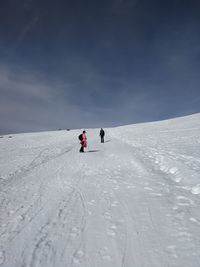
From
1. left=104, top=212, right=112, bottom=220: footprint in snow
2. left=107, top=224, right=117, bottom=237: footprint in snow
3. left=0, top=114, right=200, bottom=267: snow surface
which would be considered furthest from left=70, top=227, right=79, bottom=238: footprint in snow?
left=104, top=212, right=112, bottom=220: footprint in snow

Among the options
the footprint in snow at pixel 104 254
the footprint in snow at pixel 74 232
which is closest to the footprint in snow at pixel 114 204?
the footprint in snow at pixel 74 232

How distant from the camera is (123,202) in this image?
5.42m

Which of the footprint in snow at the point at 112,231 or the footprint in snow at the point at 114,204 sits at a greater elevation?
the footprint in snow at the point at 114,204

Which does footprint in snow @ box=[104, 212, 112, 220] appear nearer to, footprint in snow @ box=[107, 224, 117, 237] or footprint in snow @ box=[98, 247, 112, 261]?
footprint in snow @ box=[107, 224, 117, 237]

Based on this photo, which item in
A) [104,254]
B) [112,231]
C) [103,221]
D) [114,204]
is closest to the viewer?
[104,254]

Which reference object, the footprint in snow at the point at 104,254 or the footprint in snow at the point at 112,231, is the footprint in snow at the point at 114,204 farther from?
the footprint in snow at the point at 104,254

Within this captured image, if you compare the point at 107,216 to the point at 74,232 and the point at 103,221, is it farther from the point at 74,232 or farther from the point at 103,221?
the point at 74,232

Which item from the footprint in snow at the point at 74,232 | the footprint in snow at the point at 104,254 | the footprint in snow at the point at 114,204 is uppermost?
the footprint in snow at the point at 114,204

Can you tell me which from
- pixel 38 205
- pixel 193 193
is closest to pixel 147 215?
pixel 193 193

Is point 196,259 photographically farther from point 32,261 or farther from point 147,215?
point 32,261

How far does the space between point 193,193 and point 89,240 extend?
3824 millimetres

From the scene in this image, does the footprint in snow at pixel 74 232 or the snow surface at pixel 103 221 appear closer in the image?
the snow surface at pixel 103 221

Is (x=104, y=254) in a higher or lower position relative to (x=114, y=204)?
lower

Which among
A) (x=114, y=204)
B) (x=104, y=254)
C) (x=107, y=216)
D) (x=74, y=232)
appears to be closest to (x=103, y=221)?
(x=107, y=216)
